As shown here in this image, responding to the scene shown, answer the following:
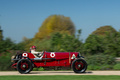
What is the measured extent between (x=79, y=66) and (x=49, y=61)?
5.35ft

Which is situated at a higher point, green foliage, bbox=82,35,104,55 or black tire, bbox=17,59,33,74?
green foliage, bbox=82,35,104,55

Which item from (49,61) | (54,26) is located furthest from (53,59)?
(54,26)

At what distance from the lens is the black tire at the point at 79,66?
11.9 m

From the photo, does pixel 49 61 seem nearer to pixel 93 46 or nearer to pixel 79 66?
pixel 79 66

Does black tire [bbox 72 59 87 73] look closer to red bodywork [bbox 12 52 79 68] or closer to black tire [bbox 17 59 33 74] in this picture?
red bodywork [bbox 12 52 79 68]

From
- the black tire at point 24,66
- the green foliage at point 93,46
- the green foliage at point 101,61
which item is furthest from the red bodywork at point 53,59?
the green foliage at point 93,46

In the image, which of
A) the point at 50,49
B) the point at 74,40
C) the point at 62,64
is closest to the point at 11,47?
the point at 50,49

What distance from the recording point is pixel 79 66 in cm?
1190

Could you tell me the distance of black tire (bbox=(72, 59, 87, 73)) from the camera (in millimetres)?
11851

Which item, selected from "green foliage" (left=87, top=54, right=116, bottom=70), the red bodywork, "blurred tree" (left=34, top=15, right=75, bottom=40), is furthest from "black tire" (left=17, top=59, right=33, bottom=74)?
"blurred tree" (left=34, top=15, right=75, bottom=40)

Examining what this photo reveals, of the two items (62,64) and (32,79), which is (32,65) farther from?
(32,79)

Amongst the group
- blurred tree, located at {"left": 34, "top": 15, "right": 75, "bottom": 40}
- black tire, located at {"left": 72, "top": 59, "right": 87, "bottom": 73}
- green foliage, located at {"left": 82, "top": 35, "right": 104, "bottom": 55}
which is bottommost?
black tire, located at {"left": 72, "top": 59, "right": 87, "bottom": 73}

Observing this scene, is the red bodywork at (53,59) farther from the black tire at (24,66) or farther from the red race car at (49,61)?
the black tire at (24,66)

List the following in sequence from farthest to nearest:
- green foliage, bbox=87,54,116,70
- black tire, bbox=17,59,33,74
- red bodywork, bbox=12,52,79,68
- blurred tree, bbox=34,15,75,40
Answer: blurred tree, bbox=34,15,75,40
green foliage, bbox=87,54,116,70
red bodywork, bbox=12,52,79,68
black tire, bbox=17,59,33,74
